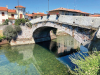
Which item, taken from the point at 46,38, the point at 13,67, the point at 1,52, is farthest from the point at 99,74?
the point at 46,38

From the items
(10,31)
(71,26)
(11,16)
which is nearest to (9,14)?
(11,16)

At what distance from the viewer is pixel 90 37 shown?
770 cm

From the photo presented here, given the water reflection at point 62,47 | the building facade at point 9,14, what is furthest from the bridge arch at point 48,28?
the building facade at point 9,14

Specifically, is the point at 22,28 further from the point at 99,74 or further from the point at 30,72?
the point at 99,74

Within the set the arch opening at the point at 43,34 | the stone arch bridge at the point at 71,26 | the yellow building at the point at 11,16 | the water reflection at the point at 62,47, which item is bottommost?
the water reflection at the point at 62,47

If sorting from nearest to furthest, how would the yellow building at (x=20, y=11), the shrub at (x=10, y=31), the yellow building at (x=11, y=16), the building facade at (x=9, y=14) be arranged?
1. the shrub at (x=10, y=31)
2. the building facade at (x=9, y=14)
3. the yellow building at (x=11, y=16)
4. the yellow building at (x=20, y=11)

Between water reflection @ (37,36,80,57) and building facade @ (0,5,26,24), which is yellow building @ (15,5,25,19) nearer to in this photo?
building facade @ (0,5,26,24)

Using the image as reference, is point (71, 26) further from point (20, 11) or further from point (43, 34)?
point (20, 11)

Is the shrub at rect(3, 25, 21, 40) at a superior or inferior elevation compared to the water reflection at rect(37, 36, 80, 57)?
superior

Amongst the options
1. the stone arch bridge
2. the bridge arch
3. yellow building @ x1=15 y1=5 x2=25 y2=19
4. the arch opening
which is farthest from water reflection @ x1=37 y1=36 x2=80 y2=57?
yellow building @ x1=15 y1=5 x2=25 y2=19

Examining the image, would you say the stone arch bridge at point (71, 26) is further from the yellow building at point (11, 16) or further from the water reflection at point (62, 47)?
the yellow building at point (11, 16)

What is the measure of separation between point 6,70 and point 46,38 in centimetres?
1396

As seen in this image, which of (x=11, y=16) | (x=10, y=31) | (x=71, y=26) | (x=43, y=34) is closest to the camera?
(x=71, y=26)

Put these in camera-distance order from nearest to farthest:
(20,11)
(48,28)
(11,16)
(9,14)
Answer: (48,28) → (9,14) → (11,16) → (20,11)
